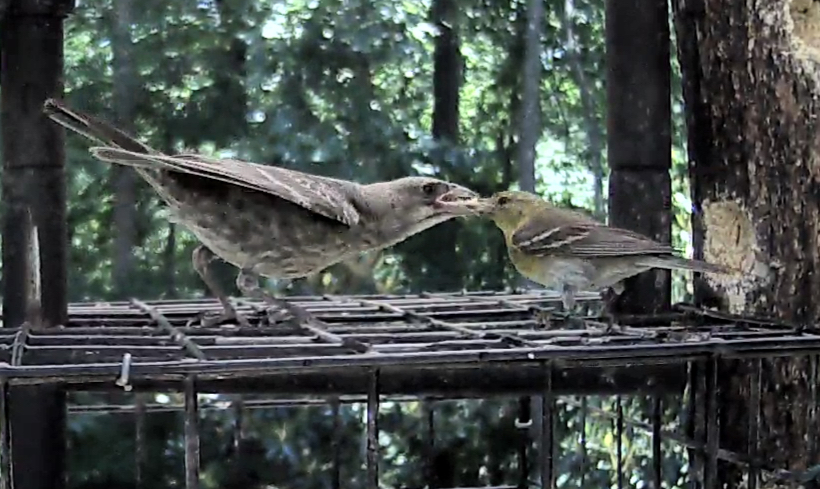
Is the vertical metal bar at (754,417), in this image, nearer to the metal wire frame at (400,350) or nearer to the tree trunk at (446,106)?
the metal wire frame at (400,350)

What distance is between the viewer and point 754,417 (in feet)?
8.52

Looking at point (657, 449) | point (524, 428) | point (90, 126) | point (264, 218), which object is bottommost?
point (524, 428)

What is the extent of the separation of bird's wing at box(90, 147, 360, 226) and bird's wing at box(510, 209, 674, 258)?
0.63m

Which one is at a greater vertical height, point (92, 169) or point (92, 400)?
point (92, 169)

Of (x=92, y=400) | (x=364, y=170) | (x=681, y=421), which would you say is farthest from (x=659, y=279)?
(x=92, y=400)

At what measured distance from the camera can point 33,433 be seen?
2.76 m

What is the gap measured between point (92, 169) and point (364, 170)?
4.12 feet

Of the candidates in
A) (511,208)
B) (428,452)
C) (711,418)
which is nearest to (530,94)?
(428,452)

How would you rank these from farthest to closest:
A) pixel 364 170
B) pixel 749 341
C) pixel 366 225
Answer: pixel 364 170, pixel 366 225, pixel 749 341

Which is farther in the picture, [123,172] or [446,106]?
[446,106]

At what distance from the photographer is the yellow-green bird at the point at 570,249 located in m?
2.94

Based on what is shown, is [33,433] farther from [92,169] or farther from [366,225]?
[92,169]

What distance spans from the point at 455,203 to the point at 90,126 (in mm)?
1022

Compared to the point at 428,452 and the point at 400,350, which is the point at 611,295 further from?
the point at 428,452
